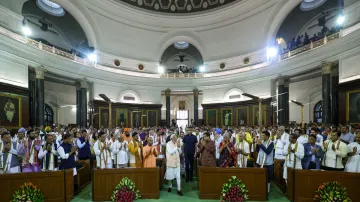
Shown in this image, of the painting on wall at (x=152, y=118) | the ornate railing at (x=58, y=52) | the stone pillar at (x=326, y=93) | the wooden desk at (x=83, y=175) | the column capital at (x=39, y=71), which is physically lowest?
the wooden desk at (x=83, y=175)

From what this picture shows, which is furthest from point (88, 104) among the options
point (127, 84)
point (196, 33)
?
point (196, 33)

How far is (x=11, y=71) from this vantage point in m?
15.1

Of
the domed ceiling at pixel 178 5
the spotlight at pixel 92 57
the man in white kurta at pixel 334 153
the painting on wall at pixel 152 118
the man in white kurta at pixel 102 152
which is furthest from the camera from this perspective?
the painting on wall at pixel 152 118

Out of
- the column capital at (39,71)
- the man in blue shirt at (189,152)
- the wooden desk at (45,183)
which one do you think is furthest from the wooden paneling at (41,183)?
the column capital at (39,71)

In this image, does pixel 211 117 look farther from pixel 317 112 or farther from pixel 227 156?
pixel 227 156

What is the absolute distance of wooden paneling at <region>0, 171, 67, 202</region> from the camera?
621cm

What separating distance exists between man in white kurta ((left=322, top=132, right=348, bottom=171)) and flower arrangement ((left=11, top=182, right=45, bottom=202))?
8.31m

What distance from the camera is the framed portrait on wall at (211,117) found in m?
27.5

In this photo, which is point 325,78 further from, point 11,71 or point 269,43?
point 11,71

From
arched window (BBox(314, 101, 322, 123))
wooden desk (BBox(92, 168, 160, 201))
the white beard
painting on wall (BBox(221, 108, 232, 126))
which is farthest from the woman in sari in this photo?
painting on wall (BBox(221, 108, 232, 126))

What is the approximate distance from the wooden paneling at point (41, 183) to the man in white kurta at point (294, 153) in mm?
6641

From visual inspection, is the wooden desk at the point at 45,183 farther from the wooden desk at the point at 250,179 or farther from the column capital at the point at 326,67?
the column capital at the point at 326,67

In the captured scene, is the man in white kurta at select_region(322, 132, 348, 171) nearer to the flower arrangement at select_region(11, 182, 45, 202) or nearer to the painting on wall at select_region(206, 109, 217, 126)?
the flower arrangement at select_region(11, 182, 45, 202)

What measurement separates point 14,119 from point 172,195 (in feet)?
41.6
